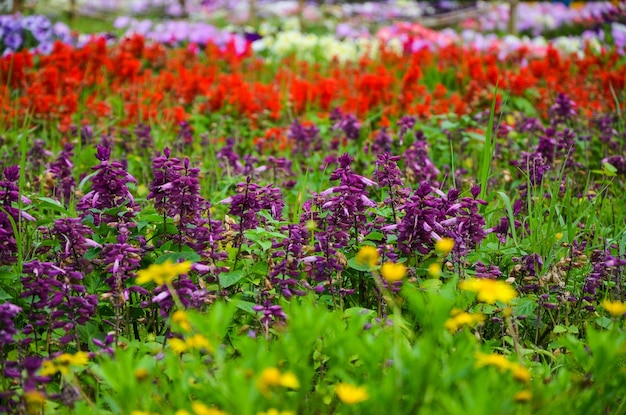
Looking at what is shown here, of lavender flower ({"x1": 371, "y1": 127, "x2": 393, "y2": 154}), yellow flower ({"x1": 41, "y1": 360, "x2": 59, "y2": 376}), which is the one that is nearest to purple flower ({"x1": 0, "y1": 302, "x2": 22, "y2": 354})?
yellow flower ({"x1": 41, "y1": 360, "x2": 59, "y2": 376})

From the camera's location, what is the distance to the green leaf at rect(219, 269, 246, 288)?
2143mm

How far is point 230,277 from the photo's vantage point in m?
2.18

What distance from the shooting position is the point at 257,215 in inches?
104

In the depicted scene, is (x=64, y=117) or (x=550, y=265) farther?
(x=64, y=117)

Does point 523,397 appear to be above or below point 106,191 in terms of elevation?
below

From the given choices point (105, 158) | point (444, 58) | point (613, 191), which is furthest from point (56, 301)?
point (444, 58)

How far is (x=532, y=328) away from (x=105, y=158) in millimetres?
1550

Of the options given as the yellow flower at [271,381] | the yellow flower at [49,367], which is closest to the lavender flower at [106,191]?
the yellow flower at [49,367]

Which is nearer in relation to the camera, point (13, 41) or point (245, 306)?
point (245, 306)

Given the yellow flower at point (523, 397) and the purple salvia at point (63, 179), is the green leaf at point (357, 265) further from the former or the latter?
the purple salvia at point (63, 179)

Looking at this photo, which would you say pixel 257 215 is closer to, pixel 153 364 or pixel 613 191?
pixel 153 364

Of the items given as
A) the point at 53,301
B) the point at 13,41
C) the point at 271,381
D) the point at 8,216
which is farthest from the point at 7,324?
the point at 13,41

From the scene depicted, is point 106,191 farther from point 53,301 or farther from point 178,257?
point 53,301

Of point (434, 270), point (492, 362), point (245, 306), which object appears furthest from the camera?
point (245, 306)
